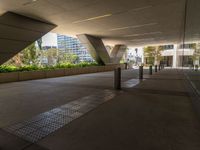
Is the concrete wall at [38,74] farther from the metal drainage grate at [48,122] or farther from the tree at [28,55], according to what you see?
the metal drainage grate at [48,122]

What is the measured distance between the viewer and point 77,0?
23.2 ft

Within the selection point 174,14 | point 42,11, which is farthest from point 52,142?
point 174,14

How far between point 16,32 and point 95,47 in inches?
371

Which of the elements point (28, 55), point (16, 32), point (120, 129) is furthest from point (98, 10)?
point (28, 55)

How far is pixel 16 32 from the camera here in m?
9.15

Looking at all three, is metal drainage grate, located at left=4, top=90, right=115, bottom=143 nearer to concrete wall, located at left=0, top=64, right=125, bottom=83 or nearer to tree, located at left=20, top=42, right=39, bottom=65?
concrete wall, located at left=0, top=64, right=125, bottom=83

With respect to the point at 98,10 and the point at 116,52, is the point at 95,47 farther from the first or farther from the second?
the point at 98,10

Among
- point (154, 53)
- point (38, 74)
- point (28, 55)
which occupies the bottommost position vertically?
point (38, 74)

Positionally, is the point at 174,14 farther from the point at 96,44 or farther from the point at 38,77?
the point at 38,77

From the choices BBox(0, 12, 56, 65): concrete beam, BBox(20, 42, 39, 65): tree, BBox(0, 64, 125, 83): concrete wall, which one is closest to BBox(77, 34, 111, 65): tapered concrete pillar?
BBox(0, 64, 125, 83): concrete wall

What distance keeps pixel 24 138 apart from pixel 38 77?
9.53 meters

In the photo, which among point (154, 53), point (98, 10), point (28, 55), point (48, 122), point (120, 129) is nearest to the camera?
point (120, 129)

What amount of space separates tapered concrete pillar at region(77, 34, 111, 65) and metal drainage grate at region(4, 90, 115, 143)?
12.6 meters

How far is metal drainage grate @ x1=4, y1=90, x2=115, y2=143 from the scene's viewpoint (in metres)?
2.67
